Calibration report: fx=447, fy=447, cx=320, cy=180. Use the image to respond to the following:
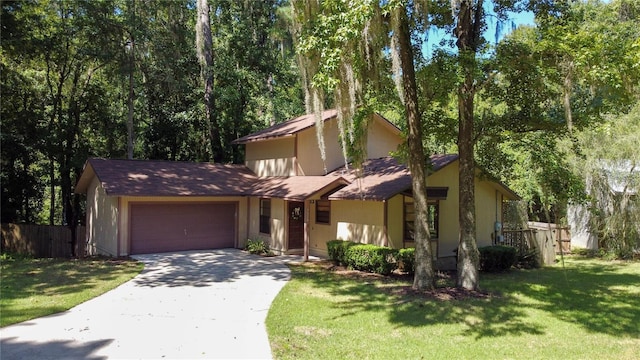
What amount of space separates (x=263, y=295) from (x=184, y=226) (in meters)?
7.82

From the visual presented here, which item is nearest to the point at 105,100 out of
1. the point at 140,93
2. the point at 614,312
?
the point at 140,93

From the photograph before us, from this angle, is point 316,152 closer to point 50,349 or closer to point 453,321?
point 453,321

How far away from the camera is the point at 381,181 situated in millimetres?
14125

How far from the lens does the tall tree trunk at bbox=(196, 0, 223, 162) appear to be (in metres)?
20.0

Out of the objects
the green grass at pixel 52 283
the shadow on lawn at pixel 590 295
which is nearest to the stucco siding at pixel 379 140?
the shadow on lawn at pixel 590 295

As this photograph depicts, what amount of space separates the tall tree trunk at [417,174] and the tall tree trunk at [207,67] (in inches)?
490

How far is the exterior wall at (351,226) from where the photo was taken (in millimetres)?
13539

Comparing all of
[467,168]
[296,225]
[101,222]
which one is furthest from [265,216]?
[467,168]

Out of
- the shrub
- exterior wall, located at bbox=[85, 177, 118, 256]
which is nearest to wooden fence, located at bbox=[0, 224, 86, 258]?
exterior wall, located at bbox=[85, 177, 118, 256]

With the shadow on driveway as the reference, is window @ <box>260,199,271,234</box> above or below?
above

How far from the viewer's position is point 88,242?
17.8m

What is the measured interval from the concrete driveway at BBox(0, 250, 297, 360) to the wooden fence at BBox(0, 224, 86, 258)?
8846 mm

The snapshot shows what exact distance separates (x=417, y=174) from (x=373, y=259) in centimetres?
323

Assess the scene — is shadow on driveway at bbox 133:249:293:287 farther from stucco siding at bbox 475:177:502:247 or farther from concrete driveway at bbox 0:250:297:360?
stucco siding at bbox 475:177:502:247
